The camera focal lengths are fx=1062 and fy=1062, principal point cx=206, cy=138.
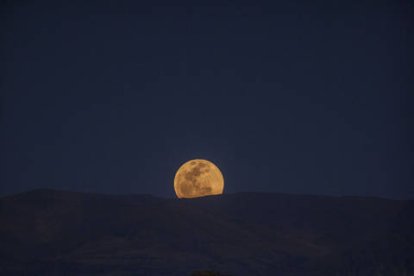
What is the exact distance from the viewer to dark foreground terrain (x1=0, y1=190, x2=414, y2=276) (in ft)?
458

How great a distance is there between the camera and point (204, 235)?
163 m

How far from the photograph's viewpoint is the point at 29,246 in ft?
520

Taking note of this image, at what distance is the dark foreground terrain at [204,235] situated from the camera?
139750 mm

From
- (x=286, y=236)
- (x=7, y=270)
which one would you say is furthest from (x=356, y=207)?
(x=7, y=270)

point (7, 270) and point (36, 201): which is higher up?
point (36, 201)

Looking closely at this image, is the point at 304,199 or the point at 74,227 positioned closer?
the point at 74,227

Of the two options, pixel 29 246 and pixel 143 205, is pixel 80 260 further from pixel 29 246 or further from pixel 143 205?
pixel 143 205

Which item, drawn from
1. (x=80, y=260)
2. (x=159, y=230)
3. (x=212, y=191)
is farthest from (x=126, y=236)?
(x=212, y=191)

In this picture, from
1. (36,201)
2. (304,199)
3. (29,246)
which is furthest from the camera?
(304,199)

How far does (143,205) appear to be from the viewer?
7224 inches

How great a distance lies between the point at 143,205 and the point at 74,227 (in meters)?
17.3

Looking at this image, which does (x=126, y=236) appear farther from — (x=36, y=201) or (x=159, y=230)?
(x=36, y=201)

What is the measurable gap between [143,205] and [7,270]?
1860 inches

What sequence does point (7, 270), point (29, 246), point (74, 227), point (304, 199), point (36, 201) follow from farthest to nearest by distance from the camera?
1. point (304, 199)
2. point (36, 201)
3. point (74, 227)
4. point (29, 246)
5. point (7, 270)
